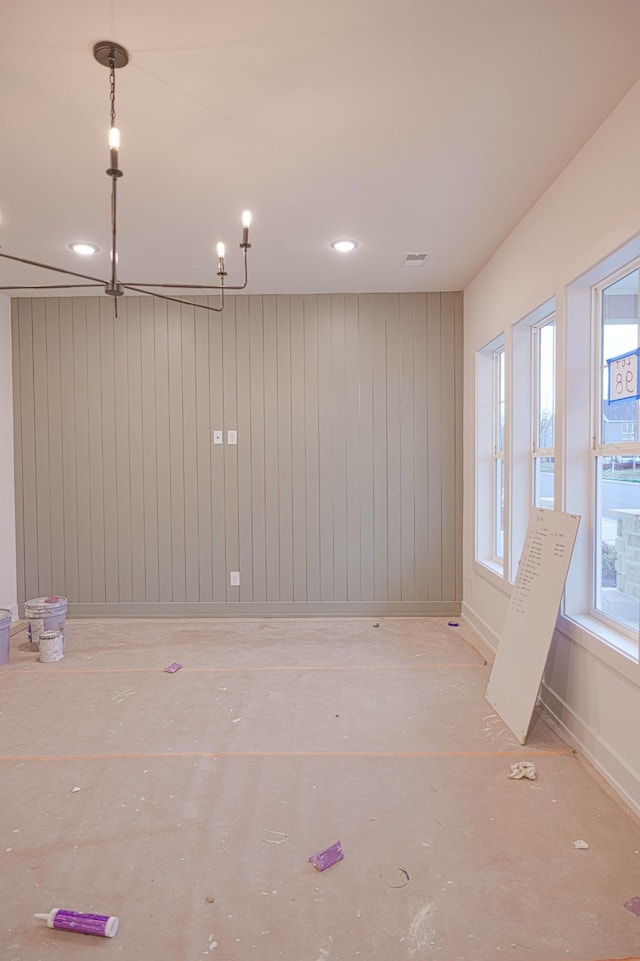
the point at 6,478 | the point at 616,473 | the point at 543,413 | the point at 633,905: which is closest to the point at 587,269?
the point at 616,473

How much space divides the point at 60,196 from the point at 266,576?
3.14m

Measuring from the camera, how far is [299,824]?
6.80 feet

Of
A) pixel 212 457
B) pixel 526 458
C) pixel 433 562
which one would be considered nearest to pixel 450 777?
pixel 526 458

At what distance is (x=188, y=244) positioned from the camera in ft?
11.9

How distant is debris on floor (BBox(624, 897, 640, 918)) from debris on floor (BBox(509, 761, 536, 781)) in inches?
25.8

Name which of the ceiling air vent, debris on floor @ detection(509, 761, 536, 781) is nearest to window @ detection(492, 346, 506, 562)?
the ceiling air vent

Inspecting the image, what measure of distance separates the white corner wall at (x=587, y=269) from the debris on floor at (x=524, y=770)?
29cm

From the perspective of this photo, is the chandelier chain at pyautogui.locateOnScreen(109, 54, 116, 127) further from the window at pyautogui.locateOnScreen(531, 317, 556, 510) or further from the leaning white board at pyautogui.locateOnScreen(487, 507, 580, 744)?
the leaning white board at pyautogui.locateOnScreen(487, 507, 580, 744)

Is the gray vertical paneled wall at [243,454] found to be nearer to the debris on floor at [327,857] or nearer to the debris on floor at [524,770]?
the debris on floor at [524,770]

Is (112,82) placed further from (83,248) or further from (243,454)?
(243,454)

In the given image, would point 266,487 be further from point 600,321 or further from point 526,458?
point 600,321

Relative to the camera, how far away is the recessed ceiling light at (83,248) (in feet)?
12.0

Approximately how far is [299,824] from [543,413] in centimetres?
260

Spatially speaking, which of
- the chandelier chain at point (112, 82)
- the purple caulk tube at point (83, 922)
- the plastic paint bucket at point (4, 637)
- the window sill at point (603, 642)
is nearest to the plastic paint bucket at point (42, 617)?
the plastic paint bucket at point (4, 637)
